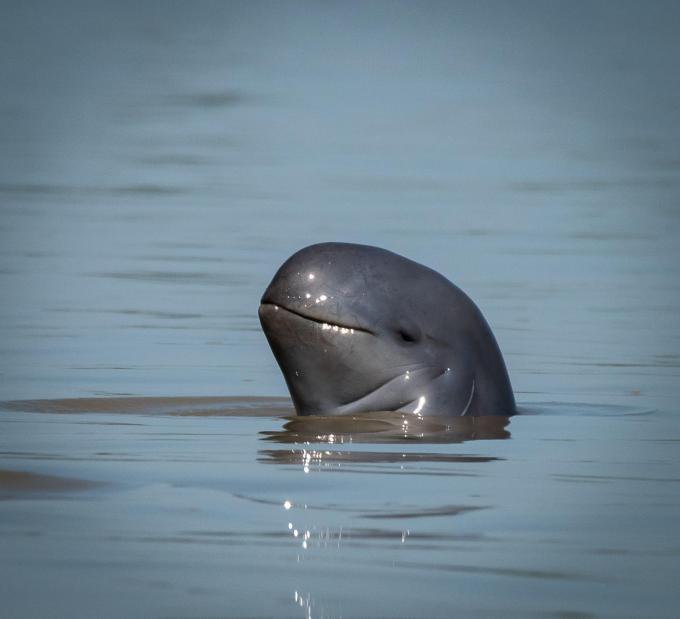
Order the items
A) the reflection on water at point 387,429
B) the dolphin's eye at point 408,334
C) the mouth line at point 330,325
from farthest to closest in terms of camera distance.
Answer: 1. the dolphin's eye at point 408,334
2. the mouth line at point 330,325
3. the reflection on water at point 387,429

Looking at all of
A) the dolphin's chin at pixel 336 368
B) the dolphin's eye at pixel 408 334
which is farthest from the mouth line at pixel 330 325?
the dolphin's eye at pixel 408 334

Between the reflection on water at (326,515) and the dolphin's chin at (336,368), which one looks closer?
the reflection on water at (326,515)

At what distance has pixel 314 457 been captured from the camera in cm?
665

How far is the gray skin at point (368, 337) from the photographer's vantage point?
8.09 meters

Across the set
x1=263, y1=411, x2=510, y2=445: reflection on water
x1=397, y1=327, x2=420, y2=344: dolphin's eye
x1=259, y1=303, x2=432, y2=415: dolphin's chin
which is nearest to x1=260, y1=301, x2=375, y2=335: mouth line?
x1=259, y1=303, x2=432, y2=415: dolphin's chin

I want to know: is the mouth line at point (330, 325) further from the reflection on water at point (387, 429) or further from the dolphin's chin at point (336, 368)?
the reflection on water at point (387, 429)

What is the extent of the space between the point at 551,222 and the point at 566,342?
38.9 ft

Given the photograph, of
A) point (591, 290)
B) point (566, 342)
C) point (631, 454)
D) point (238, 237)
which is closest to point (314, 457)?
point (631, 454)

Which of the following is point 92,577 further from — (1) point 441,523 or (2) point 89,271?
(2) point 89,271

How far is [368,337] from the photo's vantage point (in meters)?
8.11

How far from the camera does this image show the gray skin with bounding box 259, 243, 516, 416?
8.09 metres

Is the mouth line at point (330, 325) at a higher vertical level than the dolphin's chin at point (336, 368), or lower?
higher

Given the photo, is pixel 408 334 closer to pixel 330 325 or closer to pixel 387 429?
pixel 330 325

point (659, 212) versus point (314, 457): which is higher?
point (659, 212)
